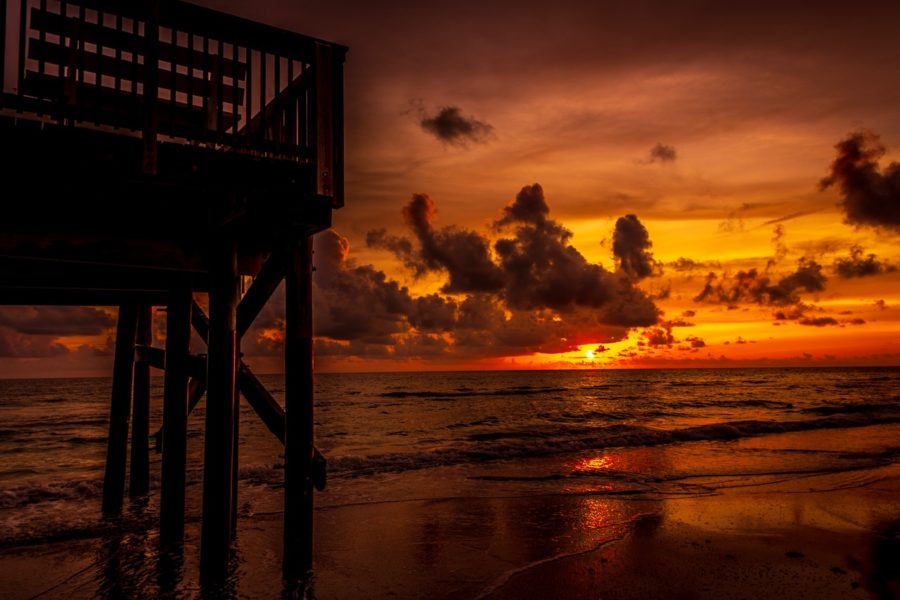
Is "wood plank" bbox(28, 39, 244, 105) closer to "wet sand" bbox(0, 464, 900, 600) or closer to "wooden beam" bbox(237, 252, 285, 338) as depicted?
"wooden beam" bbox(237, 252, 285, 338)

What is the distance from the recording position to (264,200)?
4926 mm

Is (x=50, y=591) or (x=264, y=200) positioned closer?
(x=264, y=200)

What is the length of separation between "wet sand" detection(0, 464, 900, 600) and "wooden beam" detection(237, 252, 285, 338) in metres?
2.91

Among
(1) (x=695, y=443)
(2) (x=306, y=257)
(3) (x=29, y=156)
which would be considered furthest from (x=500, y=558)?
(1) (x=695, y=443)

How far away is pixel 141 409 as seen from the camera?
9469mm

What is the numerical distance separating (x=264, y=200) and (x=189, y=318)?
305cm

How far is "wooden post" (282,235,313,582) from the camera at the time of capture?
5707 millimetres

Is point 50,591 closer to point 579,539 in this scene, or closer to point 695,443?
point 579,539

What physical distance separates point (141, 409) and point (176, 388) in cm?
295

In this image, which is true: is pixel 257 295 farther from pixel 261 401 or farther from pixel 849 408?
pixel 849 408

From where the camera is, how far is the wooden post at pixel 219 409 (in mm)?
5551

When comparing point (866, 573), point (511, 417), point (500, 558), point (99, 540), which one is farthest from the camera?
point (511, 417)

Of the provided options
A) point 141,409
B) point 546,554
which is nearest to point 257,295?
point 141,409

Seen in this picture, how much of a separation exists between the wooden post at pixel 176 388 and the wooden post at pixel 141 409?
240 centimetres
